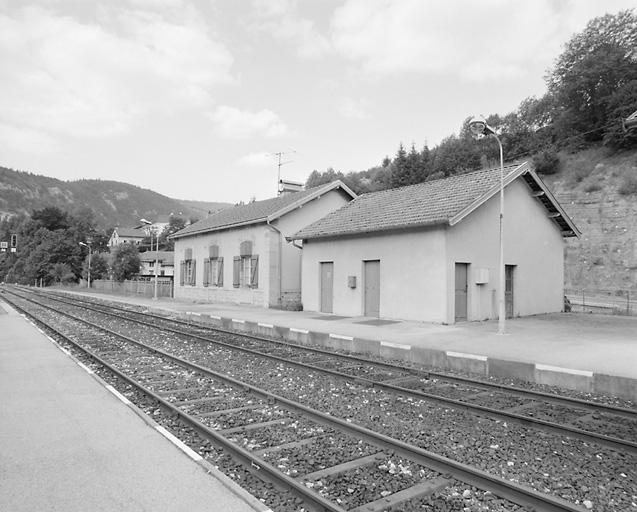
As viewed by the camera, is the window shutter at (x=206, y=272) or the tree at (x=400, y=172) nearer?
the window shutter at (x=206, y=272)

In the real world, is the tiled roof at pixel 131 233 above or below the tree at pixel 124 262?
above

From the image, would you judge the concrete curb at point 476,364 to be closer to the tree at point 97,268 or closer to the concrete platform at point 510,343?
the concrete platform at point 510,343

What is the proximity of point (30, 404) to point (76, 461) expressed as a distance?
2.71m

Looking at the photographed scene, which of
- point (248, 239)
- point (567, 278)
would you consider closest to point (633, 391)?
point (248, 239)

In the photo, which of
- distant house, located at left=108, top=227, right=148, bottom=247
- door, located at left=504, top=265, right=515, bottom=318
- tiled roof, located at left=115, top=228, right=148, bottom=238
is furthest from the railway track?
tiled roof, located at left=115, top=228, right=148, bottom=238

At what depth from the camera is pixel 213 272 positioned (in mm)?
29891

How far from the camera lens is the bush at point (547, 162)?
47250 mm

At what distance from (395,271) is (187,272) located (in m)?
19.5

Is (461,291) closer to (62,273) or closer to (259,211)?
(259,211)

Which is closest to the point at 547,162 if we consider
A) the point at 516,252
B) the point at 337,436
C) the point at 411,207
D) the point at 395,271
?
the point at 516,252

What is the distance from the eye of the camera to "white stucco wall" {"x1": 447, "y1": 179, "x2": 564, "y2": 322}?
653 inches

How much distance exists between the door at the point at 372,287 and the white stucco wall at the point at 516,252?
324 cm

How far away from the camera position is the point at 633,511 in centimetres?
383

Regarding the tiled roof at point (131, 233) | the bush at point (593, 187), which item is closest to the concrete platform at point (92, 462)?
the bush at point (593, 187)
